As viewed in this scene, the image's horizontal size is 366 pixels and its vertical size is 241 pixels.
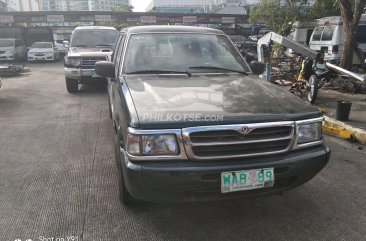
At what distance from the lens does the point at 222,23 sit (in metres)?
35.4

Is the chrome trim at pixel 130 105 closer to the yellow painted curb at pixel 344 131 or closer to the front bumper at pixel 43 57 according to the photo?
the yellow painted curb at pixel 344 131

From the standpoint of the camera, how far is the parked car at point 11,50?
2088 centimetres

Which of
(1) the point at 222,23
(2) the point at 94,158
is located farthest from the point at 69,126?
(1) the point at 222,23

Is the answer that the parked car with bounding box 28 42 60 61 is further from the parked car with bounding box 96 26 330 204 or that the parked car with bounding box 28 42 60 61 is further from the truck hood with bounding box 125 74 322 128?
the parked car with bounding box 96 26 330 204

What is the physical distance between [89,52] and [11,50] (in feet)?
47.6

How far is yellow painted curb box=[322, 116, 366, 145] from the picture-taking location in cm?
518

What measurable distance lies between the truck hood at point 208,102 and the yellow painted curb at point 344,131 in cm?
245

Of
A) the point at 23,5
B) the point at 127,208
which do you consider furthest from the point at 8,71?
the point at 23,5

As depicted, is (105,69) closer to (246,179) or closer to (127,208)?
(127,208)

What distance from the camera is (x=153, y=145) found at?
257cm

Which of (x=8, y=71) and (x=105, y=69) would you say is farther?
(x=8, y=71)

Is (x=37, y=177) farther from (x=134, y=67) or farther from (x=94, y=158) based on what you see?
(x=134, y=67)

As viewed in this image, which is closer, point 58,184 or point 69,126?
point 58,184

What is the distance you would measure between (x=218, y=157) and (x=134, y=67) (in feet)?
5.76
